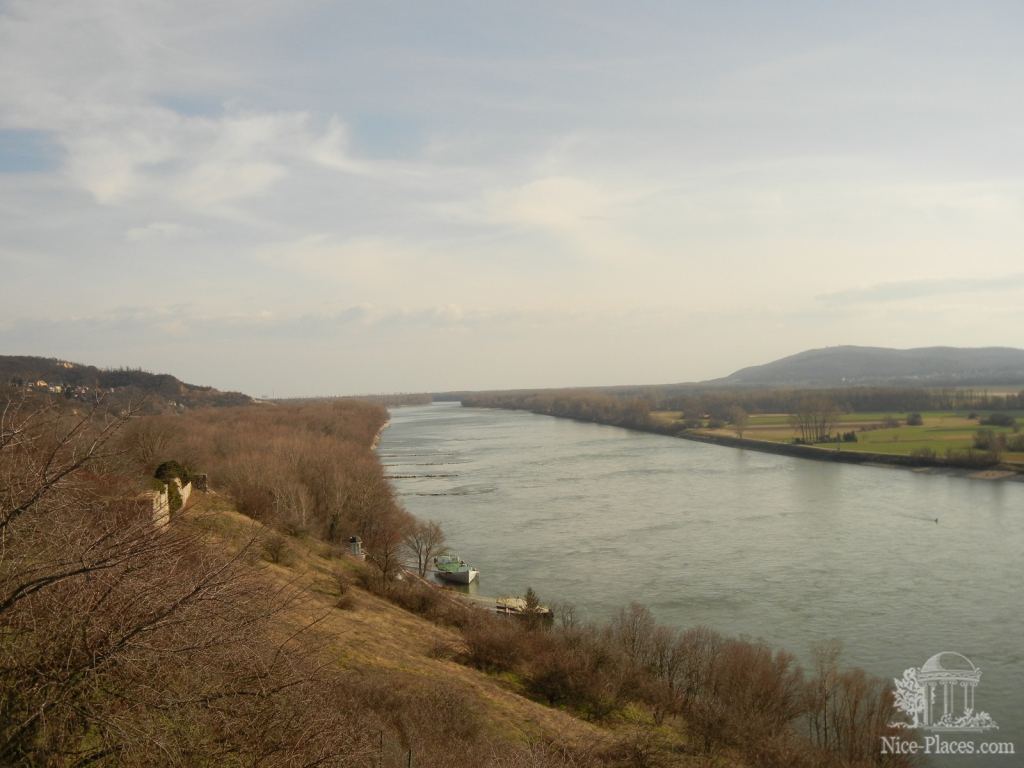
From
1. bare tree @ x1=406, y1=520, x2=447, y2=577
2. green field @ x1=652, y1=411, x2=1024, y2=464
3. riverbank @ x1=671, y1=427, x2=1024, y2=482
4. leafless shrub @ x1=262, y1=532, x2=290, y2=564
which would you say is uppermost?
green field @ x1=652, y1=411, x2=1024, y2=464

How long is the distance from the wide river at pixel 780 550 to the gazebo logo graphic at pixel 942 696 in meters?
0.23

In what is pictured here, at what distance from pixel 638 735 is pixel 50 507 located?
354 inches

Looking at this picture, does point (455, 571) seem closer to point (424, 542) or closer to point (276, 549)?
point (424, 542)

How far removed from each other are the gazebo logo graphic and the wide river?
0.76 ft

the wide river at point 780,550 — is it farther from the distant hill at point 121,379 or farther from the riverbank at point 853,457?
the distant hill at point 121,379

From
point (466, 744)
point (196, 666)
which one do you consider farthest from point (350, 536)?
point (196, 666)

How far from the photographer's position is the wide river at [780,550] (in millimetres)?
15180

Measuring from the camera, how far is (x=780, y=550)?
74.6 feet

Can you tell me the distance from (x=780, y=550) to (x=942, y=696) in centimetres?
1040

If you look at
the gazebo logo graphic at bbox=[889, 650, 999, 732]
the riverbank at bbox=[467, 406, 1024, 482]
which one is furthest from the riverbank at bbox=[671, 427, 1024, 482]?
the gazebo logo graphic at bbox=[889, 650, 999, 732]

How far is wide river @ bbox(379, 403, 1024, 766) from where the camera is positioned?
15.2 metres

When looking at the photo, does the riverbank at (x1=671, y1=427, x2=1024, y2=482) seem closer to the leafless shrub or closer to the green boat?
the green boat

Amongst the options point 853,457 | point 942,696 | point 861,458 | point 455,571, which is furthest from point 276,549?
point 853,457

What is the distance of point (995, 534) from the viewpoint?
79.8 ft
